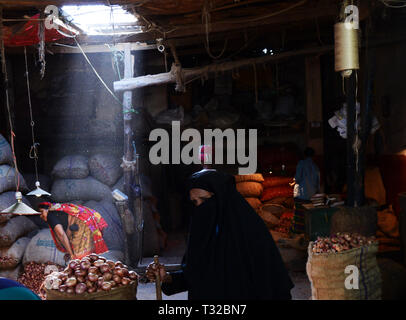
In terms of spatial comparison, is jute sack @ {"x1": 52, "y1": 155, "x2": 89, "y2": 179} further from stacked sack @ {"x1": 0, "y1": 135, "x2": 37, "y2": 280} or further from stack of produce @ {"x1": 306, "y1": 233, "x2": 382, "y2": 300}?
stack of produce @ {"x1": 306, "y1": 233, "x2": 382, "y2": 300}

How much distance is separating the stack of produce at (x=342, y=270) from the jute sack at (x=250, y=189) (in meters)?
5.01

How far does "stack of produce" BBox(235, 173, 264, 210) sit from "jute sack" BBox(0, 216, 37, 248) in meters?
4.40

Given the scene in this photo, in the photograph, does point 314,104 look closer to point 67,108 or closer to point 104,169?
point 104,169

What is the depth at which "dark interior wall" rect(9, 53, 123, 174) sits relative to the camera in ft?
29.1

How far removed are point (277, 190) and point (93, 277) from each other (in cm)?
645

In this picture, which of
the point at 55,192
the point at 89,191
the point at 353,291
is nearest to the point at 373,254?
the point at 353,291

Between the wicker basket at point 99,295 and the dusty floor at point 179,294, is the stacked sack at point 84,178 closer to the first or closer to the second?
the dusty floor at point 179,294

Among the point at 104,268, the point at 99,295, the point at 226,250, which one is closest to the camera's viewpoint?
the point at 226,250

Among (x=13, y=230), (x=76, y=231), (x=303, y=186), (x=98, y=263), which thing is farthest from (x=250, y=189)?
(x=98, y=263)

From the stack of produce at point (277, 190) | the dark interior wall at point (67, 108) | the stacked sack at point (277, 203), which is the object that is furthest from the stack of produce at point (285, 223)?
the dark interior wall at point (67, 108)

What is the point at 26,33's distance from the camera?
5.68 metres

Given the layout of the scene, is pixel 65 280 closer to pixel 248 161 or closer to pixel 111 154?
pixel 111 154

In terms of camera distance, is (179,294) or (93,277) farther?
(179,294)

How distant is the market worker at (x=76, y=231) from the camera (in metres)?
5.86
